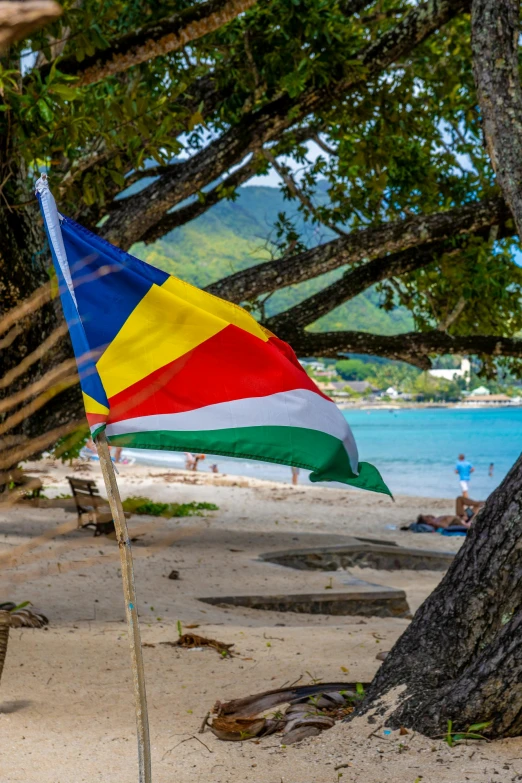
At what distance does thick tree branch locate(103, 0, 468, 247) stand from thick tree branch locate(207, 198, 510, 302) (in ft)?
2.97

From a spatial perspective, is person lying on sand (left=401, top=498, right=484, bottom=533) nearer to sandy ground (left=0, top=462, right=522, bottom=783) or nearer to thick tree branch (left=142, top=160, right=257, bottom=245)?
sandy ground (left=0, top=462, right=522, bottom=783)

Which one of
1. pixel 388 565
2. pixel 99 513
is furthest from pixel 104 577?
pixel 388 565

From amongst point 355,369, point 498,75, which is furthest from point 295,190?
point 355,369

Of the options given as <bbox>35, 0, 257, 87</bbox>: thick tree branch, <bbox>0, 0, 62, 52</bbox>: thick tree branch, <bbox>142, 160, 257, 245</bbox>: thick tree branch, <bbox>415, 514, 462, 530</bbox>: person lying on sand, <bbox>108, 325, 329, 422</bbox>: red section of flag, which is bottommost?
<bbox>415, 514, 462, 530</bbox>: person lying on sand

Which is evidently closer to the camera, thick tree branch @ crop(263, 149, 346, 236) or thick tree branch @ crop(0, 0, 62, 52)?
thick tree branch @ crop(0, 0, 62, 52)

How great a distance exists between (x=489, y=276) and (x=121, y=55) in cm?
437

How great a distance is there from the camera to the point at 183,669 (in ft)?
18.3

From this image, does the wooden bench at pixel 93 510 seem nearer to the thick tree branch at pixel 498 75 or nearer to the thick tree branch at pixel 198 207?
the thick tree branch at pixel 198 207

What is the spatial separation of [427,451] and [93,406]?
2534 inches

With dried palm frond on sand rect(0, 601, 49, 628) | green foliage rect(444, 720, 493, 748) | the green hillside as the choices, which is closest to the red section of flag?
green foliage rect(444, 720, 493, 748)

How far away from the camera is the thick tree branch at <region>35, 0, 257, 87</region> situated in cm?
496

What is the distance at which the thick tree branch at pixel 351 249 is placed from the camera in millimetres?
7547

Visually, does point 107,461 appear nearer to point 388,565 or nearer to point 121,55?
point 121,55

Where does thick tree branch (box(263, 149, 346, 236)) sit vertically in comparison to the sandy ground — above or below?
above
